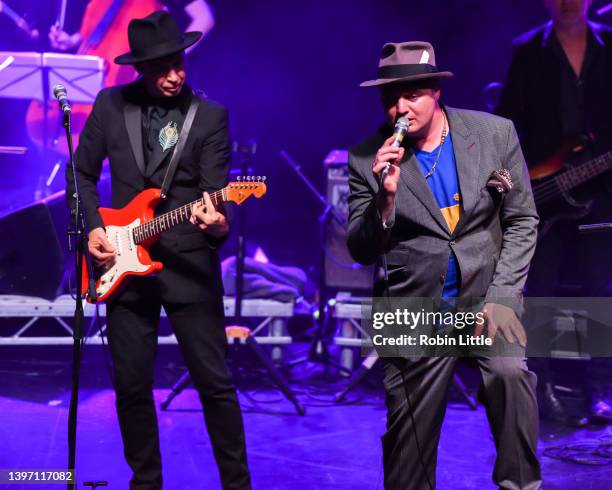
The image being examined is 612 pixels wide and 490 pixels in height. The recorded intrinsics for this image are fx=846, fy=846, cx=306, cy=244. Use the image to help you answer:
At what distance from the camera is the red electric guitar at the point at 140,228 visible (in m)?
4.13

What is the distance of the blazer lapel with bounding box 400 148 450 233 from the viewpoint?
11.4 feet

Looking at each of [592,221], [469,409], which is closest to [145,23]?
[592,221]

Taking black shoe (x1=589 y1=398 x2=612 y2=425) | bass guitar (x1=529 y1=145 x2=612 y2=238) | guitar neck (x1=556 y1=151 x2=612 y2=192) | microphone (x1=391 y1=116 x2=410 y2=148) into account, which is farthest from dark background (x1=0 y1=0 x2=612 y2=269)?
microphone (x1=391 y1=116 x2=410 y2=148)

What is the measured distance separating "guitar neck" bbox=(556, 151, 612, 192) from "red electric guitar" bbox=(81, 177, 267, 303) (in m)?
2.62

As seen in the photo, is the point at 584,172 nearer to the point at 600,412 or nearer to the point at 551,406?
the point at 551,406

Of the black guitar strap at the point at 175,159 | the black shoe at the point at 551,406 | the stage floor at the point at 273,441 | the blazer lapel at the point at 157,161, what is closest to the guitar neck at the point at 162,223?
the black guitar strap at the point at 175,159

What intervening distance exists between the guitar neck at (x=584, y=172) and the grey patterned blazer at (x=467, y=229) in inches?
94.8

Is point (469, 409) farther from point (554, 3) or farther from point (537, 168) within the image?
point (554, 3)

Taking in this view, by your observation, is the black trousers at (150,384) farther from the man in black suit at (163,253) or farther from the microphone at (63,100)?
the microphone at (63,100)

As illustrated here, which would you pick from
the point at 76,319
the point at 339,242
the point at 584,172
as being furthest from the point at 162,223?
the point at 339,242

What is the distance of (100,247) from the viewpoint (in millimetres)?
4266

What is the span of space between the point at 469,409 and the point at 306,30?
4.19 metres

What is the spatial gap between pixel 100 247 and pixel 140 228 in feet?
0.75

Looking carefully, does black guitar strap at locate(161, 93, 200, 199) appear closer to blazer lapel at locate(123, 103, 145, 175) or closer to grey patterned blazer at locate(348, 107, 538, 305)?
blazer lapel at locate(123, 103, 145, 175)
